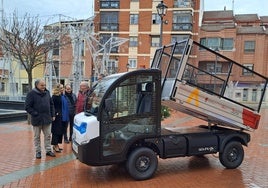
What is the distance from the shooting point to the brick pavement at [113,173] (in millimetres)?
6055

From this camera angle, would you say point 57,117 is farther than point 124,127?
Yes

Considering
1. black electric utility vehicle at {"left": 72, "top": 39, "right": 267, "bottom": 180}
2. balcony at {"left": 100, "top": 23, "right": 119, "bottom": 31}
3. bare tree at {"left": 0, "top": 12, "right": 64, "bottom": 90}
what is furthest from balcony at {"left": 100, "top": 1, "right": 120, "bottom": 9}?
black electric utility vehicle at {"left": 72, "top": 39, "right": 267, "bottom": 180}

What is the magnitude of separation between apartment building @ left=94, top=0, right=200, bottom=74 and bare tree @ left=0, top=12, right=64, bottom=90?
953 inches

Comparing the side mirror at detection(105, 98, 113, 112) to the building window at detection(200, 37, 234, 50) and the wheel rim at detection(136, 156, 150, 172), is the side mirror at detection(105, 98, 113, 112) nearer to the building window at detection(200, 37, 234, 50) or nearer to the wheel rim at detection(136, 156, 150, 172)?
the wheel rim at detection(136, 156, 150, 172)

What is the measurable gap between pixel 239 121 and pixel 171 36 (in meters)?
35.8

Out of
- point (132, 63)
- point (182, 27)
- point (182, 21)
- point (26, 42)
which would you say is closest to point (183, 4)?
point (182, 21)

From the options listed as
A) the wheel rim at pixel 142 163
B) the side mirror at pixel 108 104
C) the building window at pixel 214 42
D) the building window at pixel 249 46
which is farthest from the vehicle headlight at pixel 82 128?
the building window at pixel 249 46

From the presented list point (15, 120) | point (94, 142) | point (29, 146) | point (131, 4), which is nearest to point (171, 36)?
point (131, 4)

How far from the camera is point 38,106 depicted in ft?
24.2

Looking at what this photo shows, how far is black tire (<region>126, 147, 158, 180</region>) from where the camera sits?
6.17m

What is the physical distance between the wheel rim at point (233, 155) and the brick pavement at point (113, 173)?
0.25 metres

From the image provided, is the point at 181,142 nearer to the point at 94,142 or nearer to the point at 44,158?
the point at 94,142

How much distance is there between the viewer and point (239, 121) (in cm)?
708

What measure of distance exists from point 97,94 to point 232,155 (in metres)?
3.37
